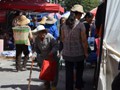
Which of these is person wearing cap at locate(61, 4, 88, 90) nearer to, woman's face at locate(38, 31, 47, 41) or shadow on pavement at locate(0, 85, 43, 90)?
woman's face at locate(38, 31, 47, 41)

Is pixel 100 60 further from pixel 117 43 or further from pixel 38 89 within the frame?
pixel 38 89

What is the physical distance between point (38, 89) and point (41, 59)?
2.60 ft

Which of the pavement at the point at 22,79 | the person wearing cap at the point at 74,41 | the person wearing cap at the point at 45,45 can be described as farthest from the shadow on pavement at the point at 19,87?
the person wearing cap at the point at 74,41

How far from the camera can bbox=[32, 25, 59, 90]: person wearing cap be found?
8.52m

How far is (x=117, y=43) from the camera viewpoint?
5273 millimetres

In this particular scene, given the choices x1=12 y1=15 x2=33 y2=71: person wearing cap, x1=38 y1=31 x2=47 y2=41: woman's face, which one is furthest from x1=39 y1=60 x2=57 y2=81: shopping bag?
x1=12 y1=15 x2=33 y2=71: person wearing cap

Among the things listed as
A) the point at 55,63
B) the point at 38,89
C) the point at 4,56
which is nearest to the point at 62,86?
the point at 38,89

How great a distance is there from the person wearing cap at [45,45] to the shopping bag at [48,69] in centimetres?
22

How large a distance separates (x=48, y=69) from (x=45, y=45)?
0.65m

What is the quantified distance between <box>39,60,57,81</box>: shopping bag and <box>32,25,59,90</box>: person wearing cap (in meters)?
0.22

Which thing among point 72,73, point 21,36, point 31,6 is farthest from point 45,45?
point 31,6

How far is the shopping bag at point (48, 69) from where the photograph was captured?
825 cm

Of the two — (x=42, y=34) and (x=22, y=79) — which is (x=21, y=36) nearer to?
(x=22, y=79)

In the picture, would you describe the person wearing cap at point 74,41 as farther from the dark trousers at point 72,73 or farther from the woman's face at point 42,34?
the woman's face at point 42,34
